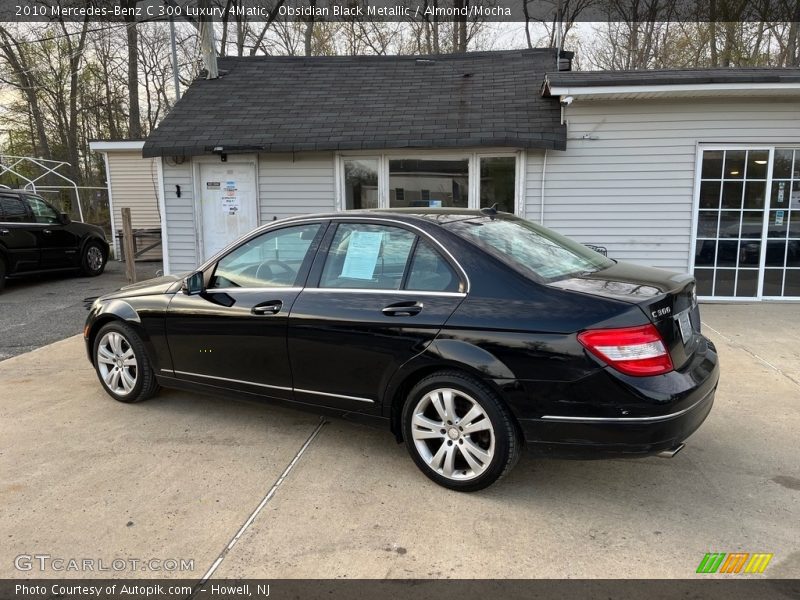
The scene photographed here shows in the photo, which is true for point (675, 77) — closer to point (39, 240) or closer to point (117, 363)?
point (117, 363)

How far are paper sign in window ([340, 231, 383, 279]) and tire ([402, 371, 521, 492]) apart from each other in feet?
2.58

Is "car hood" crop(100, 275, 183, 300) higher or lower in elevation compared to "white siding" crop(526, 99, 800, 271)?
lower

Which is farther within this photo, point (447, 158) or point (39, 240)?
point (39, 240)

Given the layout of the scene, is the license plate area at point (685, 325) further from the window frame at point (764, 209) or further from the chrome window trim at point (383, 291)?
the window frame at point (764, 209)

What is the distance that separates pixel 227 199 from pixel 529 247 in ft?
23.9

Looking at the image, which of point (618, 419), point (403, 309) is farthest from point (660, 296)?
point (403, 309)

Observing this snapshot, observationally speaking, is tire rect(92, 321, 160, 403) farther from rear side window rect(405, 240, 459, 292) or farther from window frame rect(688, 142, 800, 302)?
window frame rect(688, 142, 800, 302)

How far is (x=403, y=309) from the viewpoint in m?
3.21

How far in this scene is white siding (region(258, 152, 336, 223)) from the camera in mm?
9297

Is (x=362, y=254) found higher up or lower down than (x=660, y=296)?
higher up

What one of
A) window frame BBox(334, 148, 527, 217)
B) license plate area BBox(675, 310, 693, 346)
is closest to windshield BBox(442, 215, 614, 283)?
license plate area BBox(675, 310, 693, 346)

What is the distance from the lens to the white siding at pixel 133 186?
49.9 feet

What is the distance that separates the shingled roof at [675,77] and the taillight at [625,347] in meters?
6.05

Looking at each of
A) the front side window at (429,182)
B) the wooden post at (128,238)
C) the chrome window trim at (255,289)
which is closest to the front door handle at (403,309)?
the chrome window trim at (255,289)
